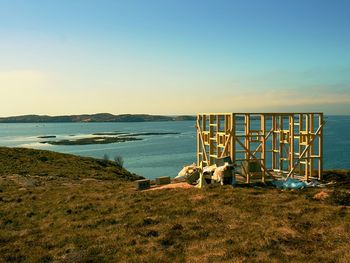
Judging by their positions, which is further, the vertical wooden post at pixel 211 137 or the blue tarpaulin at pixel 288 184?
the vertical wooden post at pixel 211 137

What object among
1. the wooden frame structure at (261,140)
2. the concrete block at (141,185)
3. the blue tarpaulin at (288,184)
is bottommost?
the concrete block at (141,185)

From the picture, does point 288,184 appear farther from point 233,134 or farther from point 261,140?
point 233,134

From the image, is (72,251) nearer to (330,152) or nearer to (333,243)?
(333,243)

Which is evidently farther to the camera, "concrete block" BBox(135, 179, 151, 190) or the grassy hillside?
"concrete block" BBox(135, 179, 151, 190)

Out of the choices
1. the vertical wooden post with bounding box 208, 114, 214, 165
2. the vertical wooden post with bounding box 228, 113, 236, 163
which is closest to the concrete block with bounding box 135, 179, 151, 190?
the vertical wooden post with bounding box 208, 114, 214, 165

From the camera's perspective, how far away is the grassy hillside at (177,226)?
1267 cm

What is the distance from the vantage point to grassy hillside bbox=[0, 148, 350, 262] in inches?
499

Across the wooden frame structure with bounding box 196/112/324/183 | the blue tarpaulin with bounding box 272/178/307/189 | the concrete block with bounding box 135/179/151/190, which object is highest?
the wooden frame structure with bounding box 196/112/324/183

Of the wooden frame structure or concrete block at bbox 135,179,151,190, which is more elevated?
the wooden frame structure

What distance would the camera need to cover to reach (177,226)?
1544 cm

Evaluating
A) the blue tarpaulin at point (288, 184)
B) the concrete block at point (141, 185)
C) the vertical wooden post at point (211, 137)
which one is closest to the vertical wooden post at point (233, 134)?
the vertical wooden post at point (211, 137)

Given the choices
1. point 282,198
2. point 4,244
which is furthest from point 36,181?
point 282,198

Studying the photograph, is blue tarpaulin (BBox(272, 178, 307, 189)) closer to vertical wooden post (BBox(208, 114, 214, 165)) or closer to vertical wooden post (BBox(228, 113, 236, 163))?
vertical wooden post (BBox(228, 113, 236, 163))

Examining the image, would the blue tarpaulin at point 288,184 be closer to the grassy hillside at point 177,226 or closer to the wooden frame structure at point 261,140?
the wooden frame structure at point 261,140
